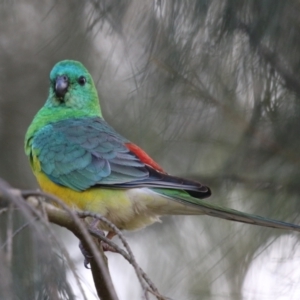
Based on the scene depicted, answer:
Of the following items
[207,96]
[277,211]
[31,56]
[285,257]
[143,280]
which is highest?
[31,56]

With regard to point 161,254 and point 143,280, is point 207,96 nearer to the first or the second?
point 161,254

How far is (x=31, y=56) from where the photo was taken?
320 centimetres

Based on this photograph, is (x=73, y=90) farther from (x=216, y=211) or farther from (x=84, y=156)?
(x=216, y=211)

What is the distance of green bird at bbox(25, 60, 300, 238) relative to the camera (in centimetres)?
243

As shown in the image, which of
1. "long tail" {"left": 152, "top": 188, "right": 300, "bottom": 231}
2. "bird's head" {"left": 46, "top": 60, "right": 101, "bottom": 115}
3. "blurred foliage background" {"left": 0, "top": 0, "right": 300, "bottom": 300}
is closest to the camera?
"long tail" {"left": 152, "top": 188, "right": 300, "bottom": 231}

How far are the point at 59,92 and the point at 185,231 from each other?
1.02 meters

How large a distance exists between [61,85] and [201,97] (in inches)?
28.1

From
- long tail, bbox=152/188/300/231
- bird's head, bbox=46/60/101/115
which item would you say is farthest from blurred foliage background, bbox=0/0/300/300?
long tail, bbox=152/188/300/231

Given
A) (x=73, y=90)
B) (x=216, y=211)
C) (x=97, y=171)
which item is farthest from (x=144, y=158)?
(x=73, y=90)

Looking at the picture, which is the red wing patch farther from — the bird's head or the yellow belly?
the bird's head

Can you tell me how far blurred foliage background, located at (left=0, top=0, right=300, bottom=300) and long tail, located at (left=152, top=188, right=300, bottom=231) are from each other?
337 millimetres

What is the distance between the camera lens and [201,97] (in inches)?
102

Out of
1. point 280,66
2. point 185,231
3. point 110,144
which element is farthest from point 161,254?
point 280,66

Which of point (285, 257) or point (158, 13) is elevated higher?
point (158, 13)
